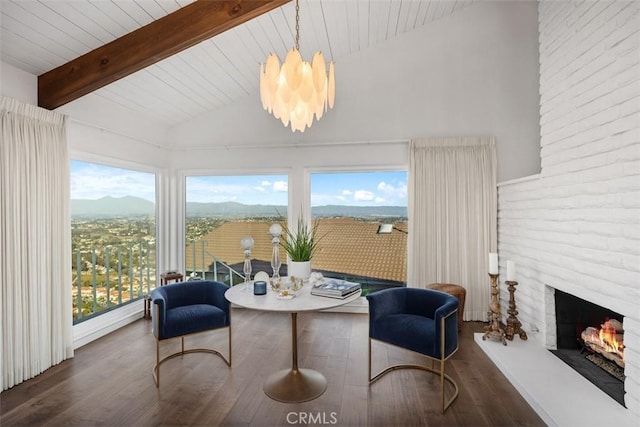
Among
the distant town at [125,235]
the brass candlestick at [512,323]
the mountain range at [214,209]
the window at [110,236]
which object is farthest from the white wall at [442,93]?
the window at [110,236]

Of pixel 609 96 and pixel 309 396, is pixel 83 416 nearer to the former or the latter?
pixel 309 396

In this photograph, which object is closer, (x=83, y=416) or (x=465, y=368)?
(x=83, y=416)

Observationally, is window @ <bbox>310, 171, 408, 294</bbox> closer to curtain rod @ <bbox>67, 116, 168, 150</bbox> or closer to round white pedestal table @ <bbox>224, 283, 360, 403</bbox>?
round white pedestal table @ <bbox>224, 283, 360, 403</bbox>

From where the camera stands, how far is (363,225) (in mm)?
4168

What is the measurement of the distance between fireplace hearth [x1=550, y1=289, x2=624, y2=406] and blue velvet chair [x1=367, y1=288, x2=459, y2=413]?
3.27ft

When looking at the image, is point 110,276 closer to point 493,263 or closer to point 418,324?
point 418,324

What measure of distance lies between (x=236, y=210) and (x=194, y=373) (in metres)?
2.29

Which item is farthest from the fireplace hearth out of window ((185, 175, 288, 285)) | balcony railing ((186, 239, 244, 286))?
balcony railing ((186, 239, 244, 286))

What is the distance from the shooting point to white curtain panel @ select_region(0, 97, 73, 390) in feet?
7.66

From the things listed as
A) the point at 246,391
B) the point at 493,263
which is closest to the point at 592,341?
the point at 493,263

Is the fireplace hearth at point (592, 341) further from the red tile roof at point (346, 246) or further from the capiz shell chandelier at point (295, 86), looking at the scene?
the capiz shell chandelier at point (295, 86)

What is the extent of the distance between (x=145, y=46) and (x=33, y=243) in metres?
1.76

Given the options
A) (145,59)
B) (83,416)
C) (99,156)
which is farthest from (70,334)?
(145,59)

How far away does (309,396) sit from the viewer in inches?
88.4
